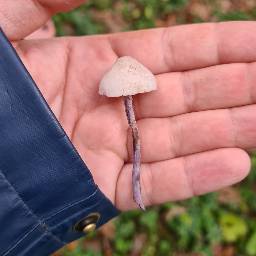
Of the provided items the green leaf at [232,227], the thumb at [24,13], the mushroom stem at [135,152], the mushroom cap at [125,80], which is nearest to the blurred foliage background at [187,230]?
the green leaf at [232,227]

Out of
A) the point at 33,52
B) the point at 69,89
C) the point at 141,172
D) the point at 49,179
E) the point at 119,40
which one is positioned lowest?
the point at 141,172

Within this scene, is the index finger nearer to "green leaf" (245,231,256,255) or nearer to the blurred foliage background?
the blurred foliage background

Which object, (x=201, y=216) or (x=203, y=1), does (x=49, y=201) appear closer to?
(x=201, y=216)

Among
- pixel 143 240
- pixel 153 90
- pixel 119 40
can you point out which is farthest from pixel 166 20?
pixel 143 240

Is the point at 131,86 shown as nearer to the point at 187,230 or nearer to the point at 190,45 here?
the point at 190,45

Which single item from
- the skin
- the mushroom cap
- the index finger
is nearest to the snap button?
the skin
